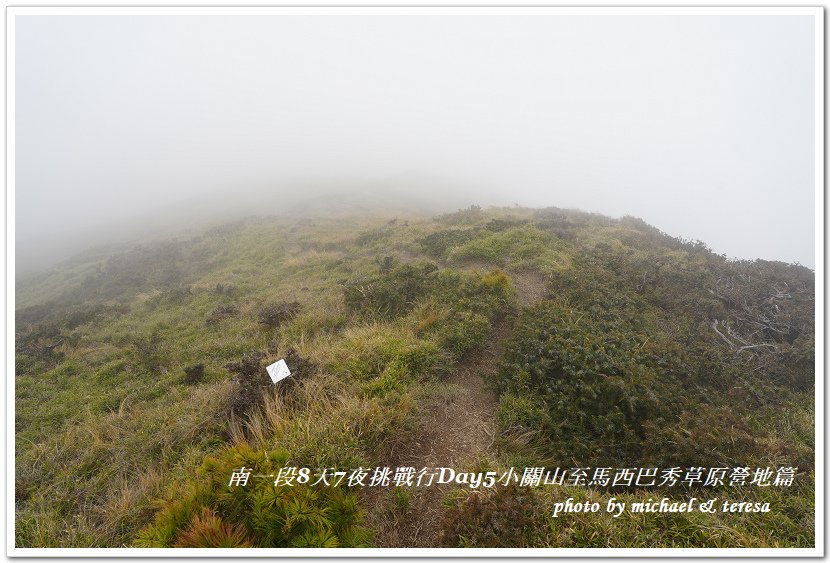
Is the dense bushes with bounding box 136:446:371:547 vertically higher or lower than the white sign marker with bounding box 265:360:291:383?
lower

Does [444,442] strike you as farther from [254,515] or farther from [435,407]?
[254,515]

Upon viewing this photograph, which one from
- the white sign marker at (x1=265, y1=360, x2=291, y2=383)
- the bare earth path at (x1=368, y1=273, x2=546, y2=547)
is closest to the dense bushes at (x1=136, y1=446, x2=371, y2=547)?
the bare earth path at (x1=368, y1=273, x2=546, y2=547)

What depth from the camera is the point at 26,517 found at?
156 inches

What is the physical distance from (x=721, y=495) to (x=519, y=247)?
29.2 ft

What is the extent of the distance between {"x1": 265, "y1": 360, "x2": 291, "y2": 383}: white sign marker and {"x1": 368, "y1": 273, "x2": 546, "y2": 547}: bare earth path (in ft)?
6.38

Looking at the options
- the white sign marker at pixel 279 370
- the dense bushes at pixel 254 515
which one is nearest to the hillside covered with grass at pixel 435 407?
the dense bushes at pixel 254 515

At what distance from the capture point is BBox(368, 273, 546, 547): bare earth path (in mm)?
3374

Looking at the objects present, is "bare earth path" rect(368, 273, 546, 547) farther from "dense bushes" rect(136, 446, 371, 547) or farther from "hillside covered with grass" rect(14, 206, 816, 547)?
"dense bushes" rect(136, 446, 371, 547)

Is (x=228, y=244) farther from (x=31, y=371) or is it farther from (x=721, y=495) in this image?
(x=721, y=495)

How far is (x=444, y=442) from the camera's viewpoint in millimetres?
4363

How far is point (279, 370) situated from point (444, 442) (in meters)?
2.55

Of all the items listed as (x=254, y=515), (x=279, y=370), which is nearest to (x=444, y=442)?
(x=254, y=515)

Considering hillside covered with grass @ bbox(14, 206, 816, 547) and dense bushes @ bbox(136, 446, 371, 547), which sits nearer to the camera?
dense bushes @ bbox(136, 446, 371, 547)

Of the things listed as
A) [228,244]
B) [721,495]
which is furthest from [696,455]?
[228,244]
